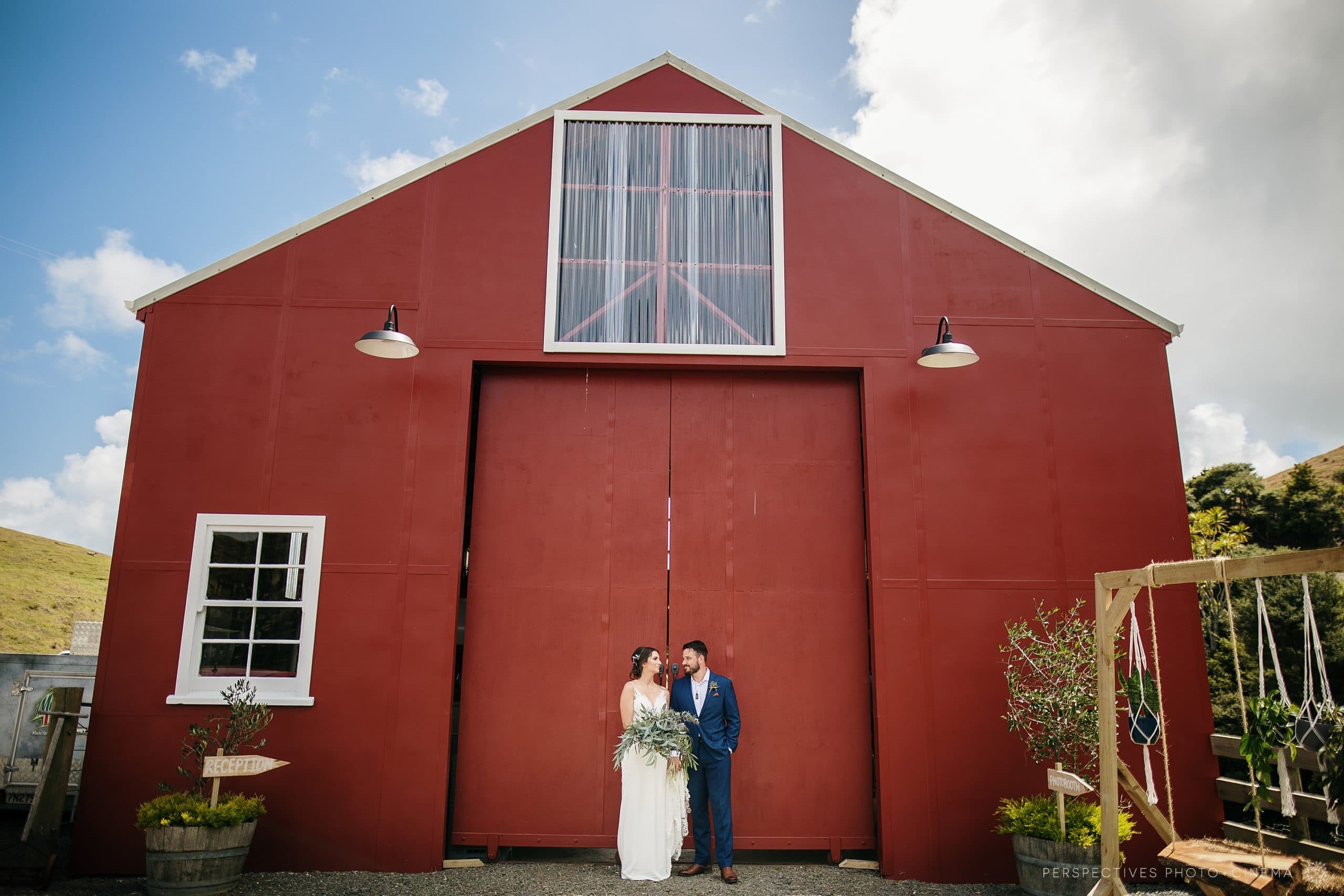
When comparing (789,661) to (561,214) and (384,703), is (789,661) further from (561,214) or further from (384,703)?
(561,214)

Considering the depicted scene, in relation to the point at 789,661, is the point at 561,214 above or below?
above

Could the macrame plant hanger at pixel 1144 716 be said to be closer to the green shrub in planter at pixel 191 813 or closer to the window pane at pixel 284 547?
the green shrub in planter at pixel 191 813

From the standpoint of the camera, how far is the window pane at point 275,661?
6.93 m

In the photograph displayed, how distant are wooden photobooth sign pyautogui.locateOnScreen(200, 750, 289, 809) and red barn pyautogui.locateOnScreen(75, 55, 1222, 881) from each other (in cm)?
68

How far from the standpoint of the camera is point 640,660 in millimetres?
6836

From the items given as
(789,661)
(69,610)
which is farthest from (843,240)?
(69,610)

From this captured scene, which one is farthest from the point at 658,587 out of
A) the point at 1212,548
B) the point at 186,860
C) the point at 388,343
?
the point at 1212,548

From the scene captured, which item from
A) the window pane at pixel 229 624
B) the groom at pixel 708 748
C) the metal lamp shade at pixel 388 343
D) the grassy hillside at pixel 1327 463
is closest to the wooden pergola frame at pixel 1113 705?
the groom at pixel 708 748

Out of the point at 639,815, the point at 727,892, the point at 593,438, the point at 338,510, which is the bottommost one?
the point at 727,892

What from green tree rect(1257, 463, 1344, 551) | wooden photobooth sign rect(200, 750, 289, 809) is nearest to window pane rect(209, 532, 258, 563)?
wooden photobooth sign rect(200, 750, 289, 809)

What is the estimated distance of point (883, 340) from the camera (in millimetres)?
7574

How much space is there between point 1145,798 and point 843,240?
497cm

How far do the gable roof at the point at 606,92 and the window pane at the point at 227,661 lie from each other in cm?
308

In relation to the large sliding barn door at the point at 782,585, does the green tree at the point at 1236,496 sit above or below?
above
